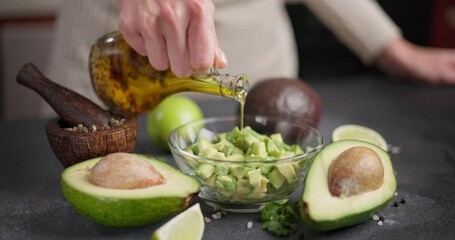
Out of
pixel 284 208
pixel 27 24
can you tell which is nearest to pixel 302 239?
pixel 284 208

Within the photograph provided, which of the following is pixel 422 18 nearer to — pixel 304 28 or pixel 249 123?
pixel 304 28

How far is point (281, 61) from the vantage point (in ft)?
5.60

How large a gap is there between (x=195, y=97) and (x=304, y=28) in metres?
1.39

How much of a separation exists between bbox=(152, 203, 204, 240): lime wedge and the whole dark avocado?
16.4 inches

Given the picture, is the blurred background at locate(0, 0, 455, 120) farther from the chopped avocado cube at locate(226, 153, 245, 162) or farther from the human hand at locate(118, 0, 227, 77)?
the chopped avocado cube at locate(226, 153, 245, 162)

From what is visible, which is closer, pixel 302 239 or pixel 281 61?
pixel 302 239

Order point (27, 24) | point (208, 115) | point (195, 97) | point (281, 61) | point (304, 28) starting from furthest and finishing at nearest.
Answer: point (304, 28), point (27, 24), point (281, 61), point (195, 97), point (208, 115)

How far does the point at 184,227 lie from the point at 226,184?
0.36 ft

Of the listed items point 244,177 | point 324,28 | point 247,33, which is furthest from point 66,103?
point 324,28

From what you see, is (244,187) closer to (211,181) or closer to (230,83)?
(211,181)

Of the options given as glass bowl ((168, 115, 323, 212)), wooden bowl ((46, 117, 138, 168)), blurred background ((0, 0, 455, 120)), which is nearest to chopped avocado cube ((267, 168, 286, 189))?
glass bowl ((168, 115, 323, 212))

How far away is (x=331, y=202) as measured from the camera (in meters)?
0.80

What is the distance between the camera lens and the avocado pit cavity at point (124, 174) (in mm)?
806

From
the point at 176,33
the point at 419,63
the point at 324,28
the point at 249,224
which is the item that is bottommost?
the point at 324,28
